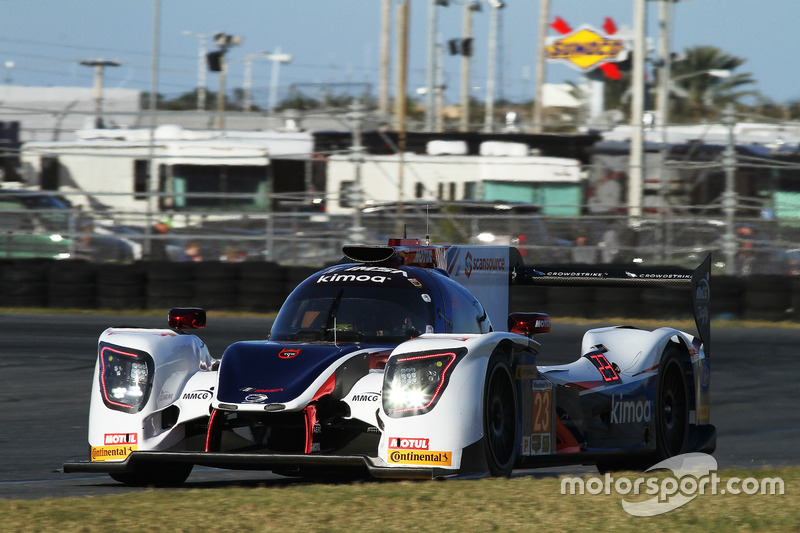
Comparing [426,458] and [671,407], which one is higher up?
[426,458]

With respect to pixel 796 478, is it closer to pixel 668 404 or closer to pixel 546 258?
pixel 668 404

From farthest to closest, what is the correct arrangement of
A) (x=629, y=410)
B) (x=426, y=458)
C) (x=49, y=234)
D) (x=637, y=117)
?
(x=637, y=117) < (x=49, y=234) < (x=629, y=410) < (x=426, y=458)

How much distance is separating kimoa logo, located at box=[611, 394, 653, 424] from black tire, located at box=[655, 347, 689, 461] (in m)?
0.13

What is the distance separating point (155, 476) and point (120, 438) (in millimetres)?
380

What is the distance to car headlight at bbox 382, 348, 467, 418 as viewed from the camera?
18.4 ft

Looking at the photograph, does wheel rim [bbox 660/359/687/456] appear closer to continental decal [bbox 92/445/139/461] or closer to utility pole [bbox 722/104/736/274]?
continental decal [bbox 92/445/139/461]

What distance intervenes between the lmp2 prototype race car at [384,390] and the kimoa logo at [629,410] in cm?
1

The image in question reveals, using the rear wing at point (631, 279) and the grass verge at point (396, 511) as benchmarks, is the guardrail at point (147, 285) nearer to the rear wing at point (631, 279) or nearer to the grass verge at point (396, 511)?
the rear wing at point (631, 279)

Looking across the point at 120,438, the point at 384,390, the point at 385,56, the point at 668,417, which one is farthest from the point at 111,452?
the point at 385,56

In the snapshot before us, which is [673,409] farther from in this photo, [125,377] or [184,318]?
[125,377]

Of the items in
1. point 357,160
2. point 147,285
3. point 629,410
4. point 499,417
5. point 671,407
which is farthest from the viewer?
point 357,160

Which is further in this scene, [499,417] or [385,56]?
[385,56]

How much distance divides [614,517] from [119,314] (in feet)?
46.6

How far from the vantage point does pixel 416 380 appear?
566 centimetres
